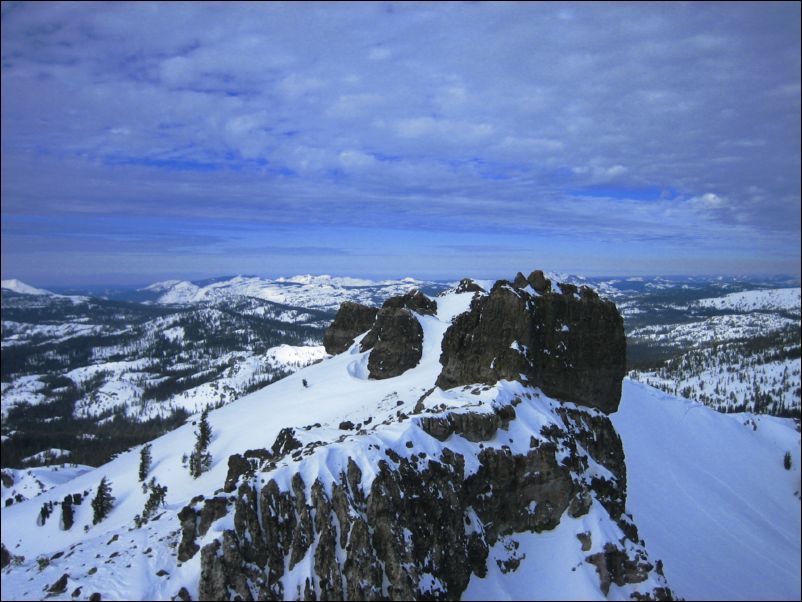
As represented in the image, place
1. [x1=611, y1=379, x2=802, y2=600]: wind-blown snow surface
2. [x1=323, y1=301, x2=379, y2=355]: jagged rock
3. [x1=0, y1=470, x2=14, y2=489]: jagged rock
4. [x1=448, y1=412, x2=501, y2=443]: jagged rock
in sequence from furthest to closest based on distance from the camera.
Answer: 1. [x1=0, y1=470, x2=14, y2=489]: jagged rock
2. [x1=323, y1=301, x2=379, y2=355]: jagged rock
3. [x1=611, y1=379, x2=802, y2=600]: wind-blown snow surface
4. [x1=448, y1=412, x2=501, y2=443]: jagged rock

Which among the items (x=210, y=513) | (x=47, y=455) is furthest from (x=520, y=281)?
(x=47, y=455)

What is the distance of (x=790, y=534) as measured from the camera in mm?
59438

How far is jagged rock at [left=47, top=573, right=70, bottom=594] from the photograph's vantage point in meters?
20.6

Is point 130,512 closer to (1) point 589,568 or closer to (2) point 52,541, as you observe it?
(2) point 52,541

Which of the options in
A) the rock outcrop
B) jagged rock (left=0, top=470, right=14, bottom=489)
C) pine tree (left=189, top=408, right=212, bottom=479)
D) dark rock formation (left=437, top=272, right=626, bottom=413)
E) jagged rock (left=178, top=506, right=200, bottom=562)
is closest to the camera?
the rock outcrop

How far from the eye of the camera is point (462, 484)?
26.1m

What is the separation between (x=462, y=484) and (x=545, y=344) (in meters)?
16.3

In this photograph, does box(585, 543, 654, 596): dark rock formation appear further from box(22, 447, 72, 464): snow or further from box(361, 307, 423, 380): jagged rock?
box(22, 447, 72, 464): snow

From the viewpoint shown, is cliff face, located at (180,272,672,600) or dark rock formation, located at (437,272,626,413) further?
dark rock formation, located at (437,272,626,413)

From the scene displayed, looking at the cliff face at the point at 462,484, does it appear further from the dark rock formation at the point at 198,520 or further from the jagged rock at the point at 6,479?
the jagged rock at the point at 6,479

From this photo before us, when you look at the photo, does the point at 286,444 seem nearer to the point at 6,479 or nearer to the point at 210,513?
the point at 210,513

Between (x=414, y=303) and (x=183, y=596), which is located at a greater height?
(x=414, y=303)

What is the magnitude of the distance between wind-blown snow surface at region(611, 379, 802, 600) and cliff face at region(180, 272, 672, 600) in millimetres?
14567

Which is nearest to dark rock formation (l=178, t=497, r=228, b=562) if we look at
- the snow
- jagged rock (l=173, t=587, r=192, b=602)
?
jagged rock (l=173, t=587, r=192, b=602)
